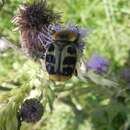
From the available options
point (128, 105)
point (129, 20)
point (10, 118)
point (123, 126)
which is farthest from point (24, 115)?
point (129, 20)

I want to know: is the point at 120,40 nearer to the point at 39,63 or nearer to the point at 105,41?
the point at 105,41

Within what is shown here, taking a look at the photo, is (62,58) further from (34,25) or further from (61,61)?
(34,25)

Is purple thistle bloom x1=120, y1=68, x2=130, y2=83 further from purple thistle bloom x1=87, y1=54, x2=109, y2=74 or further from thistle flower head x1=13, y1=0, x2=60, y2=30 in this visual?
thistle flower head x1=13, y1=0, x2=60, y2=30

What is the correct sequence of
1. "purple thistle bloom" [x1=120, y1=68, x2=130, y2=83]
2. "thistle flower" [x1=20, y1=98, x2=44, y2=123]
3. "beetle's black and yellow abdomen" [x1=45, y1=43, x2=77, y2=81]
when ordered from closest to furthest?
"beetle's black and yellow abdomen" [x1=45, y1=43, x2=77, y2=81] → "thistle flower" [x1=20, y1=98, x2=44, y2=123] → "purple thistle bloom" [x1=120, y1=68, x2=130, y2=83]

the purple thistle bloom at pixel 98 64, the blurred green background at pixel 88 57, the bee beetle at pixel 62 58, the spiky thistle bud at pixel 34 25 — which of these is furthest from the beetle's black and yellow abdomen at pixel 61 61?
the purple thistle bloom at pixel 98 64

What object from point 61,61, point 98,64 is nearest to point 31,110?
point 61,61

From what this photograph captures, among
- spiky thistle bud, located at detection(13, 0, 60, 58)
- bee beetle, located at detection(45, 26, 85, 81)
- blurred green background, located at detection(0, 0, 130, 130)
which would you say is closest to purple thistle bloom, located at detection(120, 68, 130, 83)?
blurred green background, located at detection(0, 0, 130, 130)
